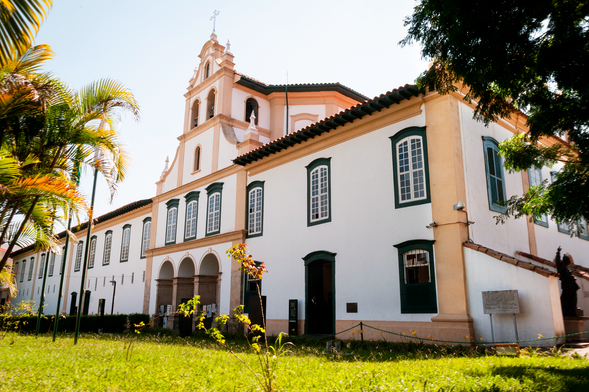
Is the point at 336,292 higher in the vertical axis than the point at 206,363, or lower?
higher

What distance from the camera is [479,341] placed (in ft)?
37.0

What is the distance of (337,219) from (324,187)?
1.61m

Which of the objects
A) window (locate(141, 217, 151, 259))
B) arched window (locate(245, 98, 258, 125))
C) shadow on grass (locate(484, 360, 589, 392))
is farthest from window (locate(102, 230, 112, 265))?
shadow on grass (locate(484, 360, 589, 392))

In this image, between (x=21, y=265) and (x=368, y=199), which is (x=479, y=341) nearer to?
(x=368, y=199)

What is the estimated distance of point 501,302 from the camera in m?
10.9

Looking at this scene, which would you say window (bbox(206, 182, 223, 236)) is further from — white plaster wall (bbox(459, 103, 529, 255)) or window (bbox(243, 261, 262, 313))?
white plaster wall (bbox(459, 103, 529, 255))

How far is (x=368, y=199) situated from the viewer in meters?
14.7

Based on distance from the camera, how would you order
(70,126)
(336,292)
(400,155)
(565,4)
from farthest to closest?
(336,292) → (400,155) → (70,126) → (565,4)

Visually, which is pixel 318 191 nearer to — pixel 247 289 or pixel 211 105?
pixel 247 289

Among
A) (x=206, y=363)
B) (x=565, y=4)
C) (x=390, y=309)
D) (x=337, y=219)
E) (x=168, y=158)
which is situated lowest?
(x=206, y=363)

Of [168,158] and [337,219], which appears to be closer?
[337,219]

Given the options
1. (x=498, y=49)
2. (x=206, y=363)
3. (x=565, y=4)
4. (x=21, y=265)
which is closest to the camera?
(x=565, y=4)

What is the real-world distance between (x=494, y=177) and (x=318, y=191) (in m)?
6.25

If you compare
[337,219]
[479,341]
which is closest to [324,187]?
[337,219]
